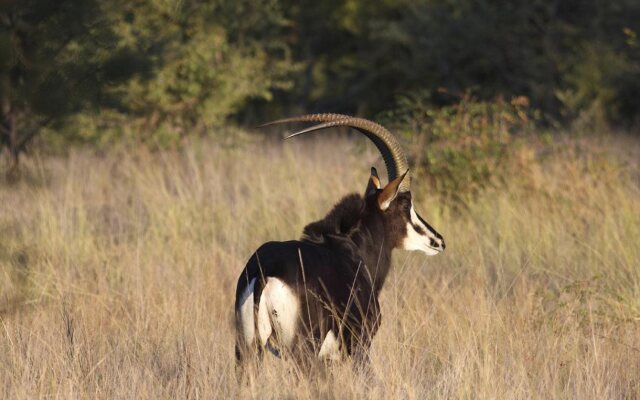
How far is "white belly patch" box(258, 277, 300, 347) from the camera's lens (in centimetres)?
419

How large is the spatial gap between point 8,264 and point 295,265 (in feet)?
9.41

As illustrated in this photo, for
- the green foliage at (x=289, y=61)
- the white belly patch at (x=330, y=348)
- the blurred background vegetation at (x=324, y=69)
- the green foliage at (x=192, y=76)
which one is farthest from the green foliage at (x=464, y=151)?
the white belly patch at (x=330, y=348)

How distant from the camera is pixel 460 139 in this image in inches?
357

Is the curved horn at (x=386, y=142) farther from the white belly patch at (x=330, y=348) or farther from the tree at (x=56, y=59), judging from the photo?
the tree at (x=56, y=59)

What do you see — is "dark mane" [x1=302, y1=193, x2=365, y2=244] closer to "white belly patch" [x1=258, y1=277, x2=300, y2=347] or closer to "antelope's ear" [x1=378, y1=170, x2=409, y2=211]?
"antelope's ear" [x1=378, y1=170, x2=409, y2=211]

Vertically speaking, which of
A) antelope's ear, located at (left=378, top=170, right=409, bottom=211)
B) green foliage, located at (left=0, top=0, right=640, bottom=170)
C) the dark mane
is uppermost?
antelope's ear, located at (left=378, top=170, right=409, bottom=211)

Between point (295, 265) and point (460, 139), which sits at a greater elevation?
point (295, 265)

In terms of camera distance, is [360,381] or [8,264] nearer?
[360,381]

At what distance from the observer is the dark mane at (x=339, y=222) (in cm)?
497

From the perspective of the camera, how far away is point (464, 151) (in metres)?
8.95

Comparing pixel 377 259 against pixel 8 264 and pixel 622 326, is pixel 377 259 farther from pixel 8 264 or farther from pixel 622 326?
pixel 8 264

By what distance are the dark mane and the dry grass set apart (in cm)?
58

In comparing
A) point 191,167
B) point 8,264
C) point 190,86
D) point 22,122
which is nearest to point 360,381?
point 8,264

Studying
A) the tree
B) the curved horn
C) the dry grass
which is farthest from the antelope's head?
the tree
